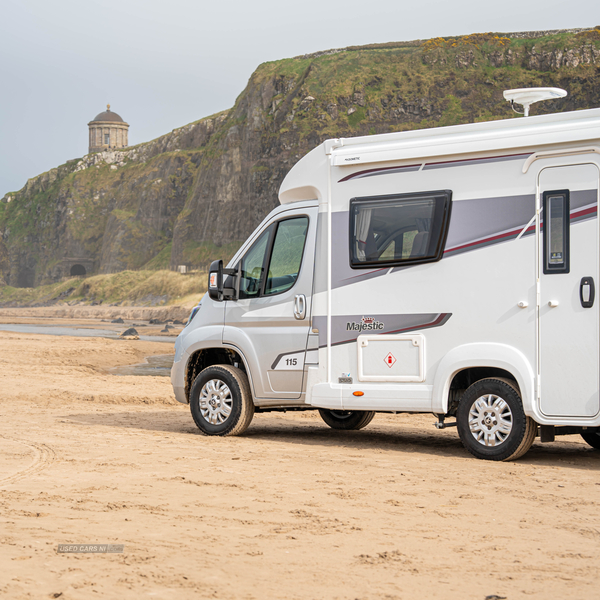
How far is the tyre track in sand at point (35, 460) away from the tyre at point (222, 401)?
2027 mm

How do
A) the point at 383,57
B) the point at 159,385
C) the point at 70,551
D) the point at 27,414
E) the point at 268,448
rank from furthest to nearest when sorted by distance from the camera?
1. the point at 383,57
2. the point at 159,385
3. the point at 27,414
4. the point at 268,448
5. the point at 70,551

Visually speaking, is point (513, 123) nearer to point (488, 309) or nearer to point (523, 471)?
point (488, 309)

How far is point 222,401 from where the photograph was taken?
9688 millimetres

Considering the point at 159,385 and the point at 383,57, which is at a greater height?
the point at 383,57

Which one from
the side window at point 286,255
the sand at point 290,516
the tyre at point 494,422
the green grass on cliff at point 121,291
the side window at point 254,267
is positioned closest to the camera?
the sand at point 290,516

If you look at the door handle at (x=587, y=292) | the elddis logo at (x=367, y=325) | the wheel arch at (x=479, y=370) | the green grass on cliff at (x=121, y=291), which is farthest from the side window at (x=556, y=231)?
the green grass on cliff at (x=121, y=291)

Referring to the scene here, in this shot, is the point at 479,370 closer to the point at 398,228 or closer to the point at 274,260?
the point at 398,228

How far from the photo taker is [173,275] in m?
83.4

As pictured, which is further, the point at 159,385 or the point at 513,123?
the point at 159,385

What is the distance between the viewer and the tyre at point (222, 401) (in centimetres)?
955

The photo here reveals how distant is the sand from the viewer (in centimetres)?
416

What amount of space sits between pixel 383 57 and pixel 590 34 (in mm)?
20606

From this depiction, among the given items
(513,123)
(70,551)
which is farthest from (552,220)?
(70,551)

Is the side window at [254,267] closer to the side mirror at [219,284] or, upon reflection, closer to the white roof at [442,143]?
the side mirror at [219,284]
